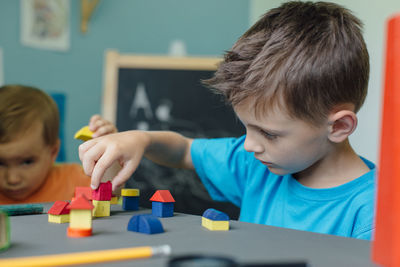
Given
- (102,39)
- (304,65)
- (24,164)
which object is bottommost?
(24,164)

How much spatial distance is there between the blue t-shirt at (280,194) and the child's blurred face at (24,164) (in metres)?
0.52

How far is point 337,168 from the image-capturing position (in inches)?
32.1

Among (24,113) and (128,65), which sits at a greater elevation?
(128,65)

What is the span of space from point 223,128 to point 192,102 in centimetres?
17

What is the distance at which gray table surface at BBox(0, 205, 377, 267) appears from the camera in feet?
1.24

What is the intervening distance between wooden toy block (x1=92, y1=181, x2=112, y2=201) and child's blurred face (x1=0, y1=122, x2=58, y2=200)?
697mm

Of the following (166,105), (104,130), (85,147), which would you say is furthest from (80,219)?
(166,105)

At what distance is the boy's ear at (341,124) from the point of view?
734mm

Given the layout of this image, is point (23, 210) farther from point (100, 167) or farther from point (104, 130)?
point (104, 130)

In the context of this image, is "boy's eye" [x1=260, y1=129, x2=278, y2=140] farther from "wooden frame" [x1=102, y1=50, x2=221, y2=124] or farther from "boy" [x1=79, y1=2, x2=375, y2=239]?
"wooden frame" [x1=102, y1=50, x2=221, y2=124]

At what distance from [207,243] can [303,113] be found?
0.36 metres

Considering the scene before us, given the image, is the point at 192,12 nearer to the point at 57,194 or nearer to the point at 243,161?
the point at 57,194

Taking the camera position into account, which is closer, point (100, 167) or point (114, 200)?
point (100, 167)

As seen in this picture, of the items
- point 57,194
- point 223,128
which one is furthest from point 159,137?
point 223,128
